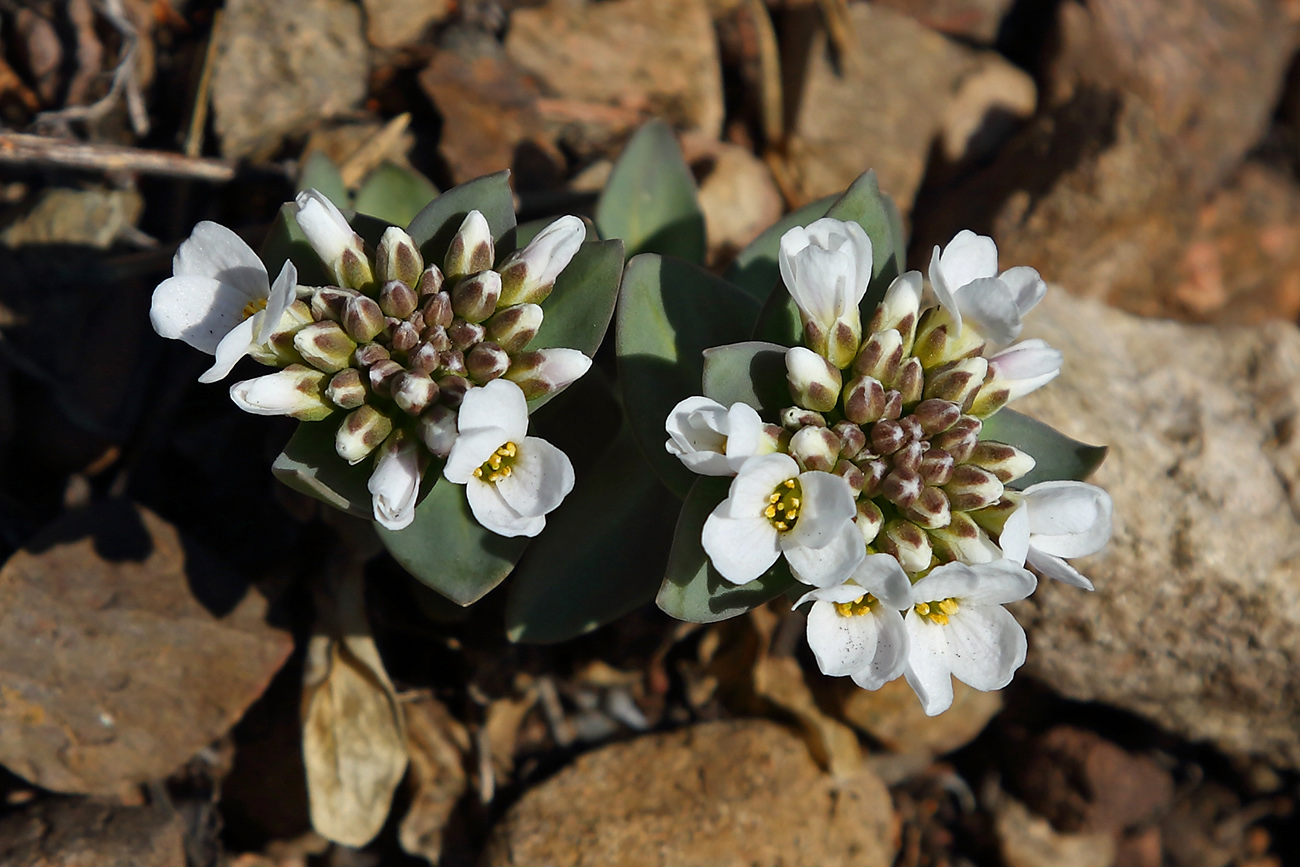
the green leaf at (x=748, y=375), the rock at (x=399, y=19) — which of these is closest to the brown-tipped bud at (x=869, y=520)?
the green leaf at (x=748, y=375)

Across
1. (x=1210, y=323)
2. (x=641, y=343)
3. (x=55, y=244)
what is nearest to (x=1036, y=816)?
(x=1210, y=323)

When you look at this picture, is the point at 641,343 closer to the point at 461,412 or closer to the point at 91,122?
the point at 461,412

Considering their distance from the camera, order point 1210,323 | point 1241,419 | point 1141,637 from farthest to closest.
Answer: point 1210,323 → point 1241,419 → point 1141,637

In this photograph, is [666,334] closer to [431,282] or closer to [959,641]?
[431,282]

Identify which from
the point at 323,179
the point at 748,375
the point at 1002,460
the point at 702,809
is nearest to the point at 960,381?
the point at 1002,460

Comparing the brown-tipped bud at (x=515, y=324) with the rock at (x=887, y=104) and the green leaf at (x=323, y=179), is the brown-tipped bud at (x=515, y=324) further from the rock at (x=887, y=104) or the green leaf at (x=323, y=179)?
the rock at (x=887, y=104)

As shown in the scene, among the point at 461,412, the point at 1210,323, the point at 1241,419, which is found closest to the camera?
the point at 461,412

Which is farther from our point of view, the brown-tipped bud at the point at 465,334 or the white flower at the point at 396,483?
Answer: the brown-tipped bud at the point at 465,334
